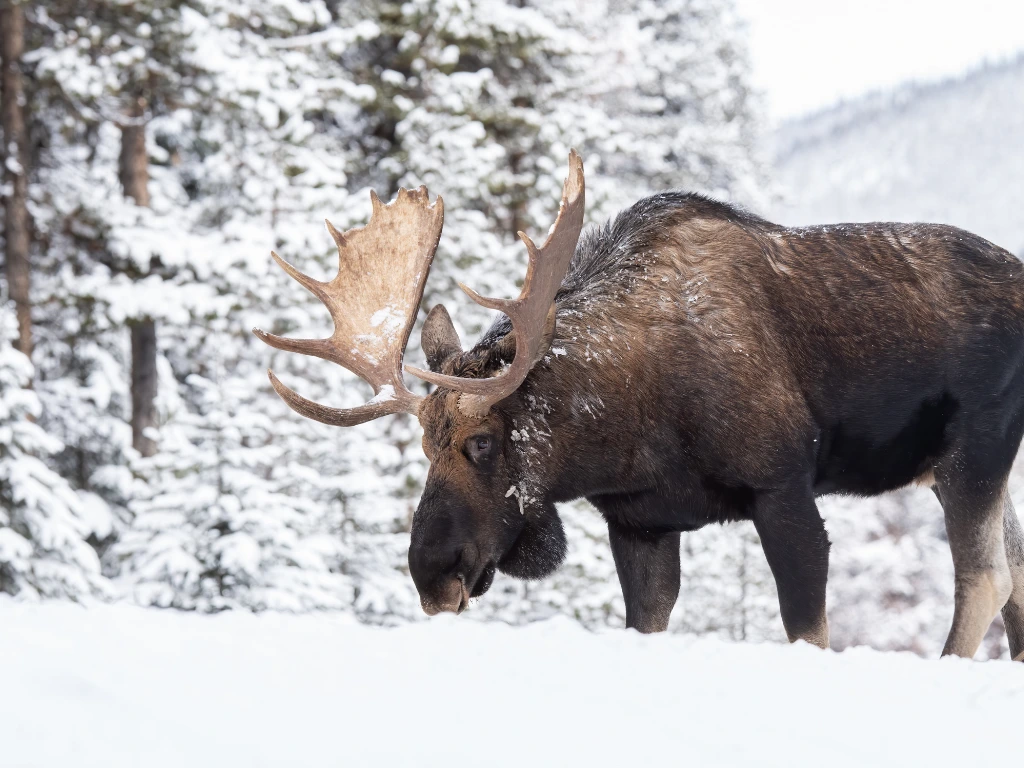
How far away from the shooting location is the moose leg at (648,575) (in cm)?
473

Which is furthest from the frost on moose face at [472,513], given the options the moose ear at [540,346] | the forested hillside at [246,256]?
the forested hillside at [246,256]

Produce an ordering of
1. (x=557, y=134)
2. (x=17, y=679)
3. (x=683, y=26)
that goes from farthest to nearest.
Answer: (x=683, y=26) < (x=557, y=134) < (x=17, y=679)

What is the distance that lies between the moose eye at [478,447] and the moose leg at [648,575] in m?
0.74

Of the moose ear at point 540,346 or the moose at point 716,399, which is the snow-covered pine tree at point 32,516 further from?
the moose ear at point 540,346

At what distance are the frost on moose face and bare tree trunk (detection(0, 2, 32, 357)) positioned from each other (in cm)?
909

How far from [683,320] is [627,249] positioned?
55cm

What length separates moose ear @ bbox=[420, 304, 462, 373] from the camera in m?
→ 4.98

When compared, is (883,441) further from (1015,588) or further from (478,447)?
Result: (478,447)

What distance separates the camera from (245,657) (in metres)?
2.98

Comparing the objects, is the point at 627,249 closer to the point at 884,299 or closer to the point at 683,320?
the point at 683,320

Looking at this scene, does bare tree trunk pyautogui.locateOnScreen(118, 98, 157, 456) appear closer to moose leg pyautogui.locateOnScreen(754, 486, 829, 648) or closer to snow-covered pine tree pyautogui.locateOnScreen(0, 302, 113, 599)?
snow-covered pine tree pyautogui.locateOnScreen(0, 302, 113, 599)

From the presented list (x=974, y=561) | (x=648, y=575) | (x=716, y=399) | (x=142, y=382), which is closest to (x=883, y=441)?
(x=974, y=561)

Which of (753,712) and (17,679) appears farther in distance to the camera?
(753,712)

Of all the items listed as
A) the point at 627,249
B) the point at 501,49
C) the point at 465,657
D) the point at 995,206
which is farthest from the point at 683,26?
the point at 995,206
